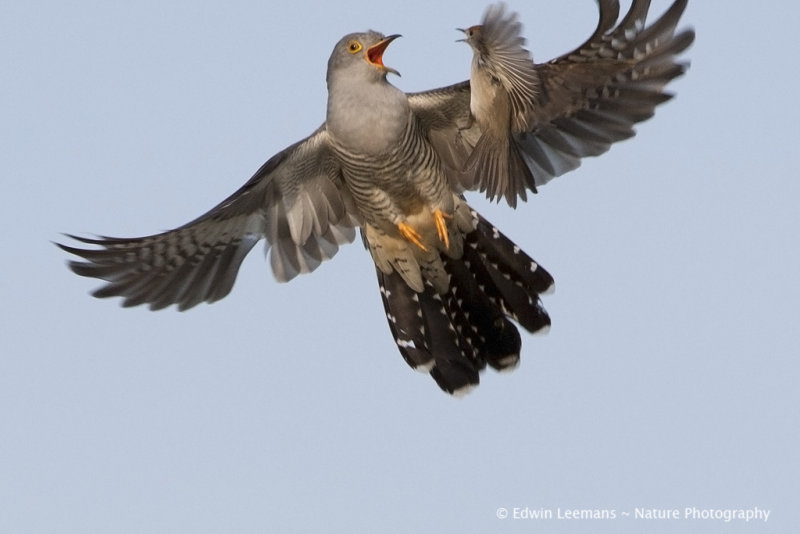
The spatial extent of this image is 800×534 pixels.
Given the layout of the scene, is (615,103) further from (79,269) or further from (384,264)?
(79,269)

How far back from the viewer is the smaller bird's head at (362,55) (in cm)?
876

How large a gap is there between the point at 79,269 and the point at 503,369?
287 centimetres

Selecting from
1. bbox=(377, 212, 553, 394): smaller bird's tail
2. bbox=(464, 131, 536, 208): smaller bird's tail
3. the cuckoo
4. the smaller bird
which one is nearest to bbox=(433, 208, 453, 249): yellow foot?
the cuckoo

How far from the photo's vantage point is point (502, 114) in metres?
8.39

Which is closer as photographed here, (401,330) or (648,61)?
(648,61)

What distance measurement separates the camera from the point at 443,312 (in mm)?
9758

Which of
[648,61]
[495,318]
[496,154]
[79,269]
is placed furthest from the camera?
[495,318]

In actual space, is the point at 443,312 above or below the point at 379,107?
below

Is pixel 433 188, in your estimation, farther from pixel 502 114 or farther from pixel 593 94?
pixel 593 94

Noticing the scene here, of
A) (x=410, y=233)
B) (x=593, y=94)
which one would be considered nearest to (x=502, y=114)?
(x=593, y=94)

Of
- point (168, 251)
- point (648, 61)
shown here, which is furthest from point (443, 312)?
point (648, 61)

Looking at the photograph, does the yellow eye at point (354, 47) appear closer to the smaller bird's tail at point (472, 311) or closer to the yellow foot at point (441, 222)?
the yellow foot at point (441, 222)

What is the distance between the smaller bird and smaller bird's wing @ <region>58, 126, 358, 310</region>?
118 centimetres

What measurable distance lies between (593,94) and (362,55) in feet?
4.88
